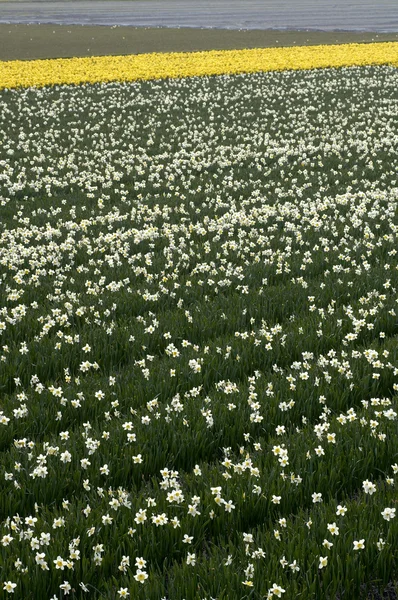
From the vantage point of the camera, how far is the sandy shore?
1873 inches

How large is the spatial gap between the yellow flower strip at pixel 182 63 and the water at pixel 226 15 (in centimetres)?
1870

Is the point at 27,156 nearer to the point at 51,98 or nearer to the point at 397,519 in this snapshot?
the point at 51,98

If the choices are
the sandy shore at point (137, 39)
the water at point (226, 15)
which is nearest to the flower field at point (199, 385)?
the sandy shore at point (137, 39)

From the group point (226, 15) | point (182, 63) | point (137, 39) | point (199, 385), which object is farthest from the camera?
point (226, 15)

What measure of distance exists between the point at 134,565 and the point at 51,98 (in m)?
27.2

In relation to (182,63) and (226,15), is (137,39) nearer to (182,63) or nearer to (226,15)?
(182,63)

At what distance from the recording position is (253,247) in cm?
1057

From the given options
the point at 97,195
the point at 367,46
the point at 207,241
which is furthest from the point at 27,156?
the point at 367,46

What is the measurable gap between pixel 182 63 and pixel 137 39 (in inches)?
684

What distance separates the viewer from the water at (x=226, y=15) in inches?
2635

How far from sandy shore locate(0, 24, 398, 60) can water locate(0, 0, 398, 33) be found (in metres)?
5.85

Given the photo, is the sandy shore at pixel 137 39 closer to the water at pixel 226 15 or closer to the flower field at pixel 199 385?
the water at pixel 226 15

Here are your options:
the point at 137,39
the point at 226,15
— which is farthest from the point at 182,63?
the point at 226,15

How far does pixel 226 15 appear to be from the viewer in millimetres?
79438
